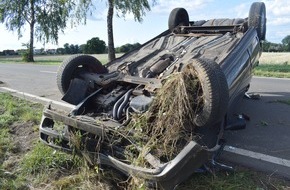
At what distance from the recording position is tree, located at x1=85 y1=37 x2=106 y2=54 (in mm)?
34562

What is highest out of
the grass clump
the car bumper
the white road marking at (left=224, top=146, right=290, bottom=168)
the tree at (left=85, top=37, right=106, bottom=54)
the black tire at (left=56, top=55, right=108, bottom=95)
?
the tree at (left=85, top=37, right=106, bottom=54)

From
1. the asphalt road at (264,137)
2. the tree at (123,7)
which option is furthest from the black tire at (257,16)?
the tree at (123,7)

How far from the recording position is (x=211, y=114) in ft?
9.57

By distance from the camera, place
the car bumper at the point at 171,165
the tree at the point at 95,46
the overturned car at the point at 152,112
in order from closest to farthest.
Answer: the car bumper at the point at 171,165 < the overturned car at the point at 152,112 < the tree at the point at 95,46

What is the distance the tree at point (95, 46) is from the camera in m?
34.6

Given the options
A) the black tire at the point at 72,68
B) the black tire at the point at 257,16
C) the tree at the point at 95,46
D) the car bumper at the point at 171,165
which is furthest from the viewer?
the tree at the point at 95,46

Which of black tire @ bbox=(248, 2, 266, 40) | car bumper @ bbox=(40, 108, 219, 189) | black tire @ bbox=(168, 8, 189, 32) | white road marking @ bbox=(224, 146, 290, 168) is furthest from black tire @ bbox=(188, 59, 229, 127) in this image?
black tire @ bbox=(168, 8, 189, 32)

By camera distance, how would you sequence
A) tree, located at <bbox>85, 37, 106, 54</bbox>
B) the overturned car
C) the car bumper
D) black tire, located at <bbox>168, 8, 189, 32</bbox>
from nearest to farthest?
the car bumper
the overturned car
black tire, located at <bbox>168, 8, 189, 32</bbox>
tree, located at <bbox>85, 37, 106, 54</bbox>

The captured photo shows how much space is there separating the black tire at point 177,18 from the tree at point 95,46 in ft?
94.2

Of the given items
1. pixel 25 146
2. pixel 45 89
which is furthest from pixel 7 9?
pixel 25 146

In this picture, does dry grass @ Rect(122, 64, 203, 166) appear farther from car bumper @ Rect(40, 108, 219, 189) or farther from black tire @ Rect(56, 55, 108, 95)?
black tire @ Rect(56, 55, 108, 95)

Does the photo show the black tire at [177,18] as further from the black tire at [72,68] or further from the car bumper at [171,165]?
the car bumper at [171,165]

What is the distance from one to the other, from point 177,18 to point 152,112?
365 cm

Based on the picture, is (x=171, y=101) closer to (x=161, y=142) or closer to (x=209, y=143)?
(x=161, y=142)
